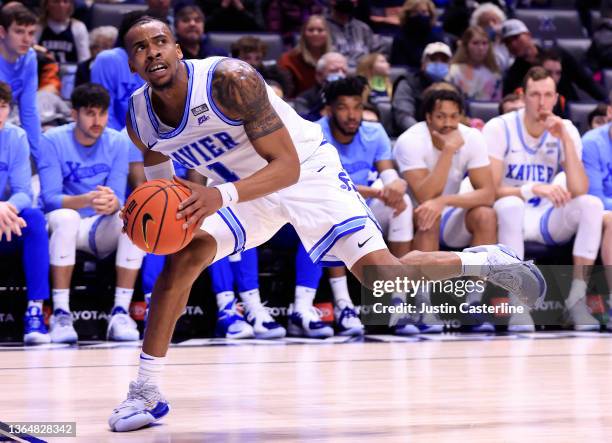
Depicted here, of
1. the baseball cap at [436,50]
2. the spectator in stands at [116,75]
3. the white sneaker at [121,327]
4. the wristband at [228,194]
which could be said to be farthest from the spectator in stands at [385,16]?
the wristband at [228,194]

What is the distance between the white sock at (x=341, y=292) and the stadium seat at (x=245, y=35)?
2.44m

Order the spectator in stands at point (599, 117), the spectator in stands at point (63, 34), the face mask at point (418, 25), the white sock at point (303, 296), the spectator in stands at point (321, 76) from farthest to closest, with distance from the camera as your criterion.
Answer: the face mask at point (418, 25), the spectator in stands at point (63, 34), the spectator in stands at point (599, 117), the spectator in stands at point (321, 76), the white sock at point (303, 296)

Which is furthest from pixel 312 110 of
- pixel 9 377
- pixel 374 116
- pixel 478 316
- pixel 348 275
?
pixel 9 377

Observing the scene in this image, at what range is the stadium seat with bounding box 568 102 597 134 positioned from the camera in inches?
339

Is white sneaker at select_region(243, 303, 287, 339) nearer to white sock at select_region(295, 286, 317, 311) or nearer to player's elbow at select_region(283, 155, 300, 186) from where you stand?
white sock at select_region(295, 286, 317, 311)

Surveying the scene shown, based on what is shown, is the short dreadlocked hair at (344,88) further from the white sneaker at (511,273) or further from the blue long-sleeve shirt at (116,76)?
the white sneaker at (511,273)

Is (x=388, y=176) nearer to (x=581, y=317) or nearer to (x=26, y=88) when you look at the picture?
(x=581, y=317)

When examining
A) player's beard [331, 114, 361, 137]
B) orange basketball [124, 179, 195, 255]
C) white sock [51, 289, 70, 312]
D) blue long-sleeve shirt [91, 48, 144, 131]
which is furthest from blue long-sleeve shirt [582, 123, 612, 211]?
orange basketball [124, 179, 195, 255]

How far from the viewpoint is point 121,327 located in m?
6.21

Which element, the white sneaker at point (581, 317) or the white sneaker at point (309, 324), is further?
the white sneaker at point (581, 317)

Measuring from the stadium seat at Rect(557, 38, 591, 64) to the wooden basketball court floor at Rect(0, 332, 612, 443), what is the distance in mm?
3860

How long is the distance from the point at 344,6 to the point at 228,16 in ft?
3.13

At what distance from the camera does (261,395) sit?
435 centimetres

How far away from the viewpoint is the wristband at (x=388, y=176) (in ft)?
→ 22.2
